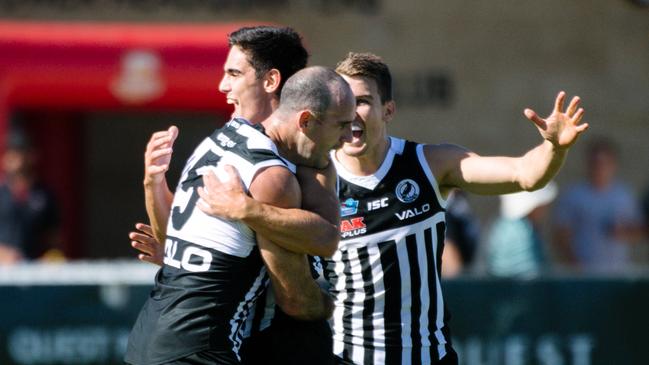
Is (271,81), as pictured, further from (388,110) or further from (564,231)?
(564,231)

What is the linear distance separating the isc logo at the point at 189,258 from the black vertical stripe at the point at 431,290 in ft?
3.94

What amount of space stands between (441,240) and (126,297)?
352 cm

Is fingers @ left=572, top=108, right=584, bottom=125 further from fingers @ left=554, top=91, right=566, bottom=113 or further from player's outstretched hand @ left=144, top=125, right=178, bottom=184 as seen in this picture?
player's outstretched hand @ left=144, top=125, right=178, bottom=184

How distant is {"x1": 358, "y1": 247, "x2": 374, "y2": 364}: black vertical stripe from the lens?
5672mm

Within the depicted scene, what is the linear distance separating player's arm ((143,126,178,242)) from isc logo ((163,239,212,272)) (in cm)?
55

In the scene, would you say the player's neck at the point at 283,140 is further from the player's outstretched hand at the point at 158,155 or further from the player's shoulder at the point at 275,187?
the player's outstretched hand at the point at 158,155

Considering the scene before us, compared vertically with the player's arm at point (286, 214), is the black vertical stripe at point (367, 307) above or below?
below

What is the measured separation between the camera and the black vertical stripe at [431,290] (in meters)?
5.65

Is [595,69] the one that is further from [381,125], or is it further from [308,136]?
[308,136]

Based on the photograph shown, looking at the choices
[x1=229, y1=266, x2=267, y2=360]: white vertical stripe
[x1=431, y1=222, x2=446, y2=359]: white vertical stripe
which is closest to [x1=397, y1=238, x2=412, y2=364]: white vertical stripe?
[x1=431, y1=222, x2=446, y2=359]: white vertical stripe

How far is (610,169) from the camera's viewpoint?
10.9 meters

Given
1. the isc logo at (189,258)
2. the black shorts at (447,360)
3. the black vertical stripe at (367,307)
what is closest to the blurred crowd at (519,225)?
the black shorts at (447,360)

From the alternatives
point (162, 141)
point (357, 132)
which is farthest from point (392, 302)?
point (162, 141)

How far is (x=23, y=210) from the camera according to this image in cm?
1012
